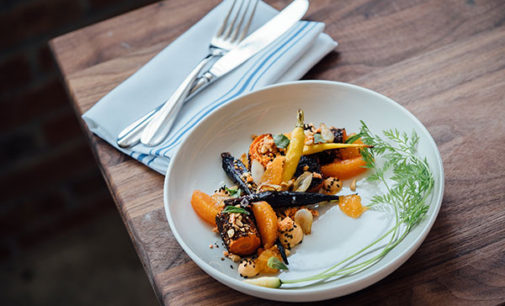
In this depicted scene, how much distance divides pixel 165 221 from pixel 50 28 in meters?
1.06

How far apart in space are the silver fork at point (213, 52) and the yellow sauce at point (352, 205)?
15.5 inches

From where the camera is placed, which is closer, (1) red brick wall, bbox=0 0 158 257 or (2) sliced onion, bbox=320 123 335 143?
(2) sliced onion, bbox=320 123 335 143

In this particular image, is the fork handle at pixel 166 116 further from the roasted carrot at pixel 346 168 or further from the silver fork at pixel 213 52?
the roasted carrot at pixel 346 168

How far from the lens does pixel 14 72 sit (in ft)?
5.42

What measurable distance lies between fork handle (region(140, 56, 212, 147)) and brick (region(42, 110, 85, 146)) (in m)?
0.85

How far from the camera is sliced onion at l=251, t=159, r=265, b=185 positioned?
86 centimetres

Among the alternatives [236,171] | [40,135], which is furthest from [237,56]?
[40,135]

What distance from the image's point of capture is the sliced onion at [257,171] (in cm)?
86

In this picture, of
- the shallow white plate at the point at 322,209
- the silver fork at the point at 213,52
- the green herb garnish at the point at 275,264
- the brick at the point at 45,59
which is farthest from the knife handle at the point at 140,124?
the brick at the point at 45,59

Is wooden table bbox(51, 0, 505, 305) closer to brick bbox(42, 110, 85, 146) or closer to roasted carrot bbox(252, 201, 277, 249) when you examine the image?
roasted carrot bbox(252, 201, 277, 249)

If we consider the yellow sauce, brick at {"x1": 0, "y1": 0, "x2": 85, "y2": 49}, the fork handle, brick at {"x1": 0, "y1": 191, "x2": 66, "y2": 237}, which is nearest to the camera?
the yellow sauce

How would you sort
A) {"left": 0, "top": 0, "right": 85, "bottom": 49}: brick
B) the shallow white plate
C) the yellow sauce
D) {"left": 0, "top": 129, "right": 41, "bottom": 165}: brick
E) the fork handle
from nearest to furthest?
the shallow white plate → the yellow sauce → the fork handle → {"left": 0, "top": 0, "right": 85, "bottom": 49}: brick → {"left": 0, "top": 129, "right": 41, "bottom": 165}: brick

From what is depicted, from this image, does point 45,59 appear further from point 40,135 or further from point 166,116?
point 166,116

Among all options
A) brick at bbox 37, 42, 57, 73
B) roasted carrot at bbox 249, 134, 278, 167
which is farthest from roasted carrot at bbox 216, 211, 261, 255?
brick at bbox 37, 42, 57, 73
